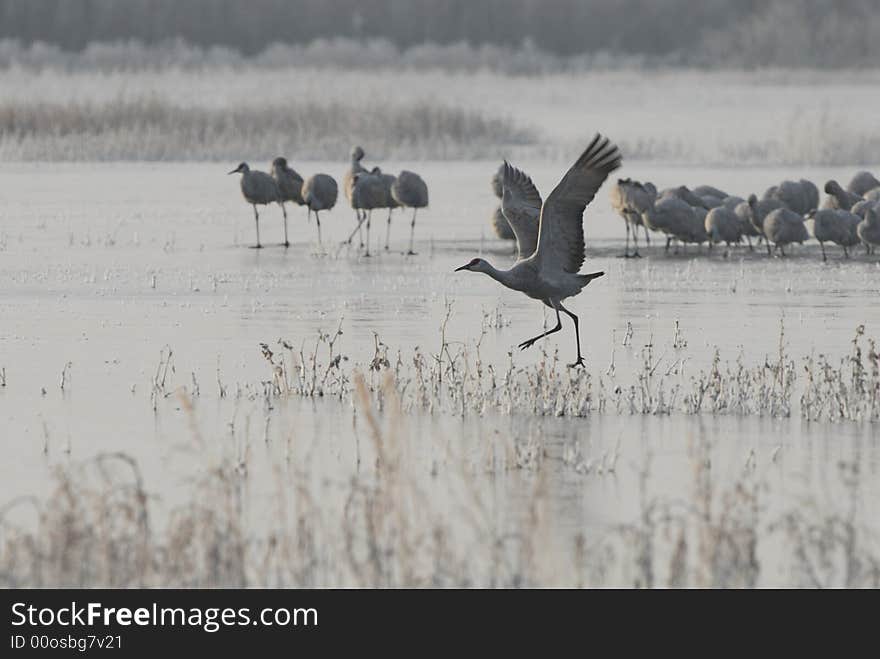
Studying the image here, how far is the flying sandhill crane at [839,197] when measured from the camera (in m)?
20.2

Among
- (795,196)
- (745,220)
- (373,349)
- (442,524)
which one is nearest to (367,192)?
(745,220)

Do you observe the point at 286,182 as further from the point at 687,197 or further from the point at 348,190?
the point at 687,197

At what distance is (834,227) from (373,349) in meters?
7.82

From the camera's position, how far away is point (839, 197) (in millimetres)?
20344

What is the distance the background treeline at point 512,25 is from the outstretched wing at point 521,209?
185 ft

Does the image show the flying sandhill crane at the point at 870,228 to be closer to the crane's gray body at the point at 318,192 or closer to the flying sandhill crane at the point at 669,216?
the flying sandhill crane at the point at 669,216

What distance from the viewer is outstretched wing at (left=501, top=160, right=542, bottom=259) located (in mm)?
12391

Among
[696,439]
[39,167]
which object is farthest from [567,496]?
[39,167]

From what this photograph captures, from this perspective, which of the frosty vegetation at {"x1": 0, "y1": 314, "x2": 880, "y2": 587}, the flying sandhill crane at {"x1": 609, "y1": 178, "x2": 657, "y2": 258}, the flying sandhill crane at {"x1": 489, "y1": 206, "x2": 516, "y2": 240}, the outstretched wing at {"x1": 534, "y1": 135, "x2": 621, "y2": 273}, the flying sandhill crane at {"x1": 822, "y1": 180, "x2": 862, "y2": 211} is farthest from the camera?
the flying sandhill crane at {"x1": 822, "y1": 180, "x2": 862, "y2": 211}

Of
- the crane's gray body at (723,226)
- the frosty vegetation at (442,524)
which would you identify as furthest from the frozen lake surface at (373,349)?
the crane's gray body at (723,226)

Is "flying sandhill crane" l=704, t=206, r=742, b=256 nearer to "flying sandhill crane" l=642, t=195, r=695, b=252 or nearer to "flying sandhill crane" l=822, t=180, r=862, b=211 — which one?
"flying sandhill crane" l=642, t=195, r=695, b=252

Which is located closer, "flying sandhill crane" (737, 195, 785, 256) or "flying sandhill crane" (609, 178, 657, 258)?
"flying sandhill crane" (737, 195, 785, 256)

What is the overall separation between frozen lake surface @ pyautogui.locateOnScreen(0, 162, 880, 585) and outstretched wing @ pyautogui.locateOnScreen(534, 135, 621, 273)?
86 cm

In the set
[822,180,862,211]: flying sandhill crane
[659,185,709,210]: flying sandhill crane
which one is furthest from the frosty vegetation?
[822,180,862,211]: flying sandhill crane
